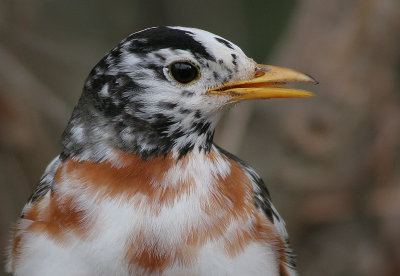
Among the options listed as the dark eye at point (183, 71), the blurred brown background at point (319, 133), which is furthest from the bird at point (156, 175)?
the blurred brown background at point (319, 133)

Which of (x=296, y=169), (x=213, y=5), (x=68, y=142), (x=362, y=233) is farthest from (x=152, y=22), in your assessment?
(x=68, y=142)

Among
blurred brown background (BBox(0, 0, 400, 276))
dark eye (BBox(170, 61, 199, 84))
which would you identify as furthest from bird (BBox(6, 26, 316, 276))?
blurred brown background (BBox(0, 0, 400, 276))

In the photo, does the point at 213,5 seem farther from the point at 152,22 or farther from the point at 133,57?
the point at 133,57

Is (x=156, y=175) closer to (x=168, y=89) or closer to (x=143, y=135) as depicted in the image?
(x=143, y=135)

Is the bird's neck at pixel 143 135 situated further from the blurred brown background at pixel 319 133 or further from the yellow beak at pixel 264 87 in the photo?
the blurred brown background at pixel 319 133

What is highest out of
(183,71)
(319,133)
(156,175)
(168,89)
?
→ (183,71)

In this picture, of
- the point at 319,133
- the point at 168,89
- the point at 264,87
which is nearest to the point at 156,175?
the point at 168,89

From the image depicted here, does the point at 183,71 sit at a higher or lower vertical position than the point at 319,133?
higher
